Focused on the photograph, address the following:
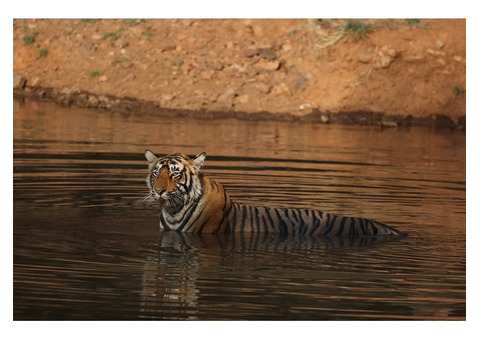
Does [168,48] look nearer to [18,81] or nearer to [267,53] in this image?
[267,53]

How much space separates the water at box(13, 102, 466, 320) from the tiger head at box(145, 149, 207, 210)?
1.27ft

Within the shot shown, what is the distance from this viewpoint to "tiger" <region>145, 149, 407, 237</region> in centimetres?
984

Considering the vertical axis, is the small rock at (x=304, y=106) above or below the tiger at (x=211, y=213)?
above

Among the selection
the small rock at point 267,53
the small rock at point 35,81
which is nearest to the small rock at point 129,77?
the small rock at point 35,81

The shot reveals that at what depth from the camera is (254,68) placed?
26.2 metres

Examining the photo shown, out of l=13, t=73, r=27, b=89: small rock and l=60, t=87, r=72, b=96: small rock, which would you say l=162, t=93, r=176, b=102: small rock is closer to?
l=60, t=87, r=72, b=96: small rock

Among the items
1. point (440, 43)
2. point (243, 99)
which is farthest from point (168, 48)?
point (440, 43)

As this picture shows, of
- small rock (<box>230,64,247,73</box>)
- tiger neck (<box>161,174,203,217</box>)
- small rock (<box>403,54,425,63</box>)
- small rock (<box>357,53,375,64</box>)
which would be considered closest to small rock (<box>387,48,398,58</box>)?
small rock (<box>403,54,425,63</box>)

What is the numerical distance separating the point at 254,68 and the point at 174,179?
16673mm

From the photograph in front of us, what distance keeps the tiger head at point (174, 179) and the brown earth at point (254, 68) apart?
14158 millimetres

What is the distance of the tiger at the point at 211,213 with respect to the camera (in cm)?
984

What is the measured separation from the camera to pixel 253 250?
9.41m

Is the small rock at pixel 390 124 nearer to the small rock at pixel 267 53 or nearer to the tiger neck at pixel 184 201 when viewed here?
the small rock at pixel 267 53

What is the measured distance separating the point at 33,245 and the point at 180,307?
2574 mm
